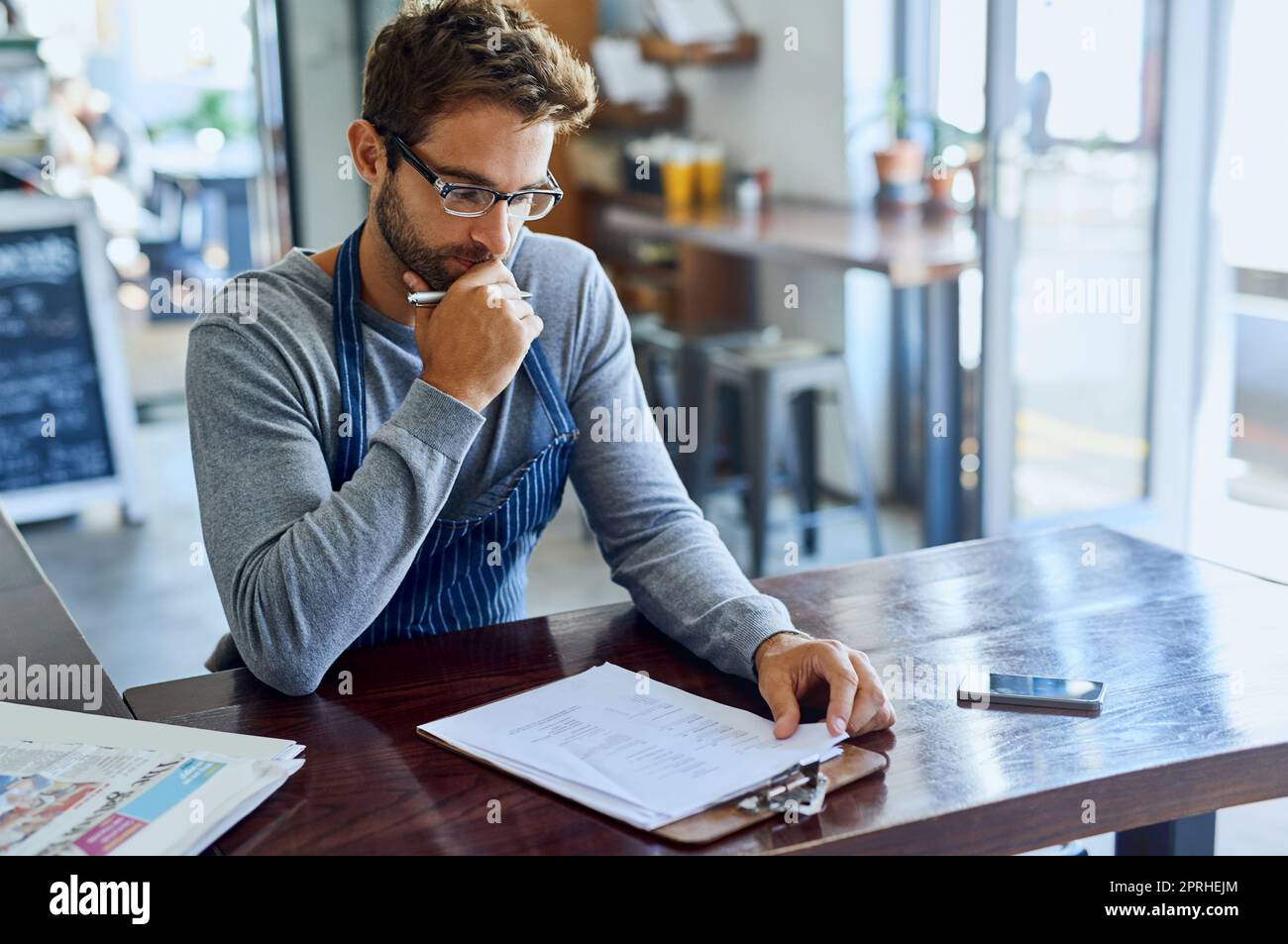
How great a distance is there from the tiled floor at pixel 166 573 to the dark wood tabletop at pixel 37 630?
60.0 inches

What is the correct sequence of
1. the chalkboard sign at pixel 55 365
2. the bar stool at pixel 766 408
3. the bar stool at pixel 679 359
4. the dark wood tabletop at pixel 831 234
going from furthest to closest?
the chalkboard sign at pixel 55 365
the bar stool at pixel 679 359
the bar stool at pixel 766 408
the dark wood tabletop at pixel 831 234

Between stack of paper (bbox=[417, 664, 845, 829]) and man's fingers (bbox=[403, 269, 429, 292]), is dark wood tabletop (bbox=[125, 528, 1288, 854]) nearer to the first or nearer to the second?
stack of paper (bbox=[417, 664, 845, 829])

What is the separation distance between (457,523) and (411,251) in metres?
0.32

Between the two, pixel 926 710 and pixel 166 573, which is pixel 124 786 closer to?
pixel 926 710

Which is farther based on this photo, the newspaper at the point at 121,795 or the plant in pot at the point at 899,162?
the plant in pot at the point at 899,162

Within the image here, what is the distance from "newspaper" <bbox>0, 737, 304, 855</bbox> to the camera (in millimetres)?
967

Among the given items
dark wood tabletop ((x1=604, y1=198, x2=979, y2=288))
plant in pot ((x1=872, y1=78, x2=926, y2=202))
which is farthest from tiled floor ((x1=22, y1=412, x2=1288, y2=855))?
plant in pot ((x1=872, y1=78, x2=926, y2=202))

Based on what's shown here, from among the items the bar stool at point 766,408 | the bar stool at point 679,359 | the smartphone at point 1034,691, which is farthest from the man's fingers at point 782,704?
the bar stool at point 679,359

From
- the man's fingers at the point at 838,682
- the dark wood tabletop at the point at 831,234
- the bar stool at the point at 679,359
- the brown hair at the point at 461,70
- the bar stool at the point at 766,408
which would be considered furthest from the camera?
the bar stool at the point at 679,359

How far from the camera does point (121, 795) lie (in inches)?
40.5

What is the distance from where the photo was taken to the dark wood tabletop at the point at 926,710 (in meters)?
1.02

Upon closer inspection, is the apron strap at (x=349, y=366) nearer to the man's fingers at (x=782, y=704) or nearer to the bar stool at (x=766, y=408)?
the man's fingers at (x=782, y=704)
